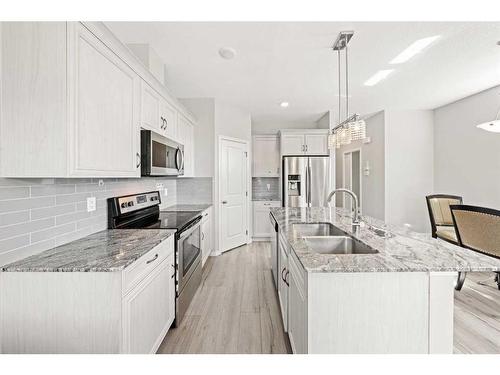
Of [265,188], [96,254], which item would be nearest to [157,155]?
[96,254]

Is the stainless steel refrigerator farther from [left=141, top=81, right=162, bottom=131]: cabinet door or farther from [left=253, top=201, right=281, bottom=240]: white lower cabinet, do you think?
[left=141, top=81, right=162, bottom=131]: cabinet door

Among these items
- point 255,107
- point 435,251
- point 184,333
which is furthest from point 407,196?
point 184,333

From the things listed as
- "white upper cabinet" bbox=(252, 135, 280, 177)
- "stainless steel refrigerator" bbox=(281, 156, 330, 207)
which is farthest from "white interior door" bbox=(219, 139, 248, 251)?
"stainless steel refrigerator" bbox=(281, 156, 330, 207)

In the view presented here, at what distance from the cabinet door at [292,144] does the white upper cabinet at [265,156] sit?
37cm

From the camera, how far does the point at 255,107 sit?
187 inches

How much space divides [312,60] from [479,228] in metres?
2.34

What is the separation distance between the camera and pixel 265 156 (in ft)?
18.5

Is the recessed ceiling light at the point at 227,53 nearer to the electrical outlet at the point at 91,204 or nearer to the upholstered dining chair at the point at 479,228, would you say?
the electrical outlet at the point at 91,204

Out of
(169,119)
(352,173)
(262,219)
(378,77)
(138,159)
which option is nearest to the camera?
(138,159)

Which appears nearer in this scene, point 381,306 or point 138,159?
point 381,306

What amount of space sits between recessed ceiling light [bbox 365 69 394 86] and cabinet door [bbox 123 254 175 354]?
3.16 meters

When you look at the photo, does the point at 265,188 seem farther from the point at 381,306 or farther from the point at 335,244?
the point at 381,306
